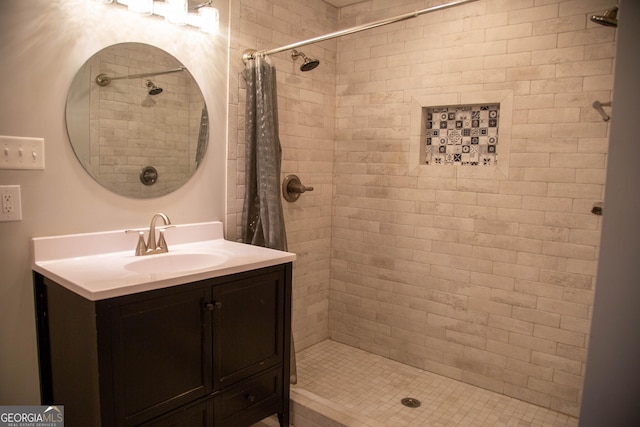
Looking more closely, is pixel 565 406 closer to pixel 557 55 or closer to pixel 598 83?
pixel 598 83

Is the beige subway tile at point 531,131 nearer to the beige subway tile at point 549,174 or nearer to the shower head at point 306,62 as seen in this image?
the beige subway tile at point 549,174

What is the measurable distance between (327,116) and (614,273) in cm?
233

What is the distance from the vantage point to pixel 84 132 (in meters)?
1.88

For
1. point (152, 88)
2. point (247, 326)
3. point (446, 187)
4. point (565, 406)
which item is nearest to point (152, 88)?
point (152, 88)

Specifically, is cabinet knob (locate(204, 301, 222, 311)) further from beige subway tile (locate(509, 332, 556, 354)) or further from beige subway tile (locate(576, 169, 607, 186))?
beige subway tile (locate(576, 169, 607, 186))

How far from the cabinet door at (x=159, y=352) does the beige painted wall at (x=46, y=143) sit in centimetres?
58

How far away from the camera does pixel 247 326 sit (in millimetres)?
1920

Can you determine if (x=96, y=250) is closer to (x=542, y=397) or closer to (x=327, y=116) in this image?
(x=327, y=116)

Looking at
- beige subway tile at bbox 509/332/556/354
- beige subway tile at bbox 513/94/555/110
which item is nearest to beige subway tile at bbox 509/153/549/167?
beige subway tile at bbox 513/94/555/110

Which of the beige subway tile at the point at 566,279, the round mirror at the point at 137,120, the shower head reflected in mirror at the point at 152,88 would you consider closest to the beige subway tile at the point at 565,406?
the beige subway tile at the point at 566,279

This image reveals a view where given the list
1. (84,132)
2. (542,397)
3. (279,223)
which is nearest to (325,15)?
(279,223)

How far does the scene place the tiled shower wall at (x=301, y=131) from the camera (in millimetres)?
2525

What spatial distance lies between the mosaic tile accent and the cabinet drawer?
1.70 metres

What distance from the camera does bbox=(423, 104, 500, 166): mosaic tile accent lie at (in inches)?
104
